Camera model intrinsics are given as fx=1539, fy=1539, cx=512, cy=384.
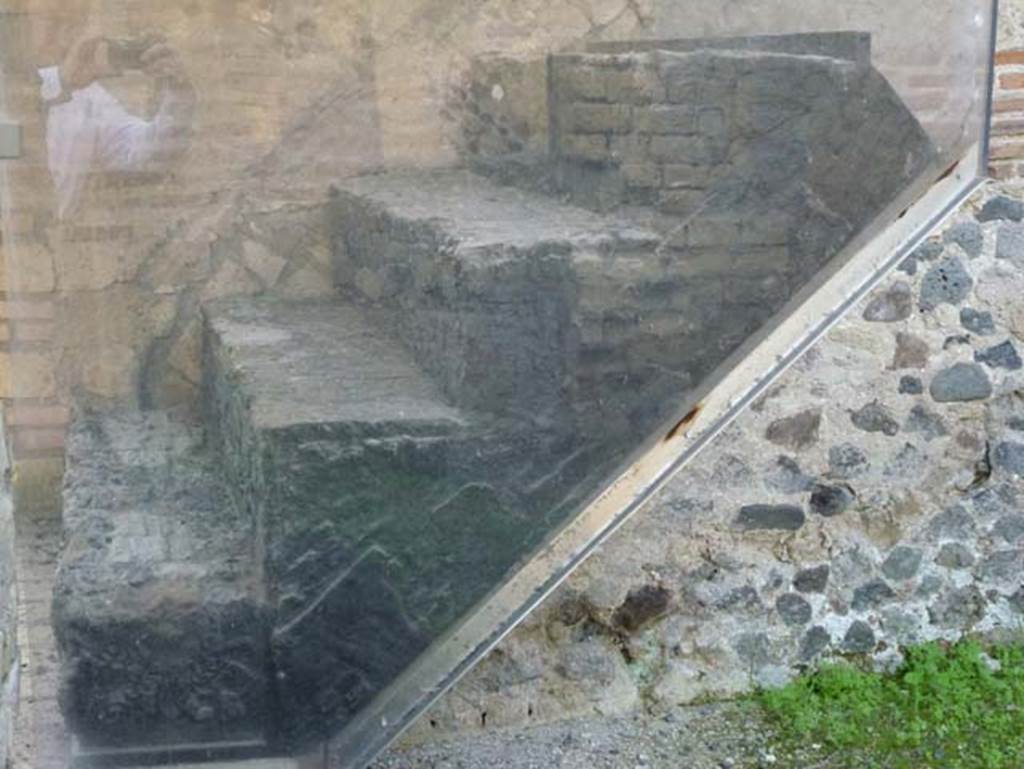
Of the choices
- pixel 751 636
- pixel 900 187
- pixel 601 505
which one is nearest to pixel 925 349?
pixel 751 636

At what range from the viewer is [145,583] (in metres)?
2.03

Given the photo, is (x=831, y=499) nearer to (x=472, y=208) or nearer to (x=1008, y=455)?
(x=1008, y=455)

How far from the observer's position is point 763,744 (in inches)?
144

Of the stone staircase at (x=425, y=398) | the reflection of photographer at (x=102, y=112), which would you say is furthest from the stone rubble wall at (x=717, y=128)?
the reflection of photographer at (x=102, y=112)

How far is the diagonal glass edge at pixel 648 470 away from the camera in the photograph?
230cm

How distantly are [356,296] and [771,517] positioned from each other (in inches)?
76.5

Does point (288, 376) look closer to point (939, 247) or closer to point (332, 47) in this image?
point (332, 47)

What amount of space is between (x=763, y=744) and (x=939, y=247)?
1.25 m

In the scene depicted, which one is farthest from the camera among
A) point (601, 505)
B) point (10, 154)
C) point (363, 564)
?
point (601, 505)

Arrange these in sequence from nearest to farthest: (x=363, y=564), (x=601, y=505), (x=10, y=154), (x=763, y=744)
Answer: (x=10, y=154) < (x=363, y=564) < (x=601, y=505) < (x=763, y=744)

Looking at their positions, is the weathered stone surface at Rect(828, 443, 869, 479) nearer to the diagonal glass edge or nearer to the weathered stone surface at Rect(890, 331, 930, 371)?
the weathered stone surface at Rect(890, 331, 930, 371)

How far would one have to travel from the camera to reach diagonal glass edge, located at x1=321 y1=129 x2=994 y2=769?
2.30m

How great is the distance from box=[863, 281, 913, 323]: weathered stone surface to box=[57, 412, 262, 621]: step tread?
2.05 m

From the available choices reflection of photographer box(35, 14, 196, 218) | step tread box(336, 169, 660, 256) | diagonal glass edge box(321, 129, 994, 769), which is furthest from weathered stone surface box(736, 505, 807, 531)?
reflection of photographer box(35, 14, 196, 218)
